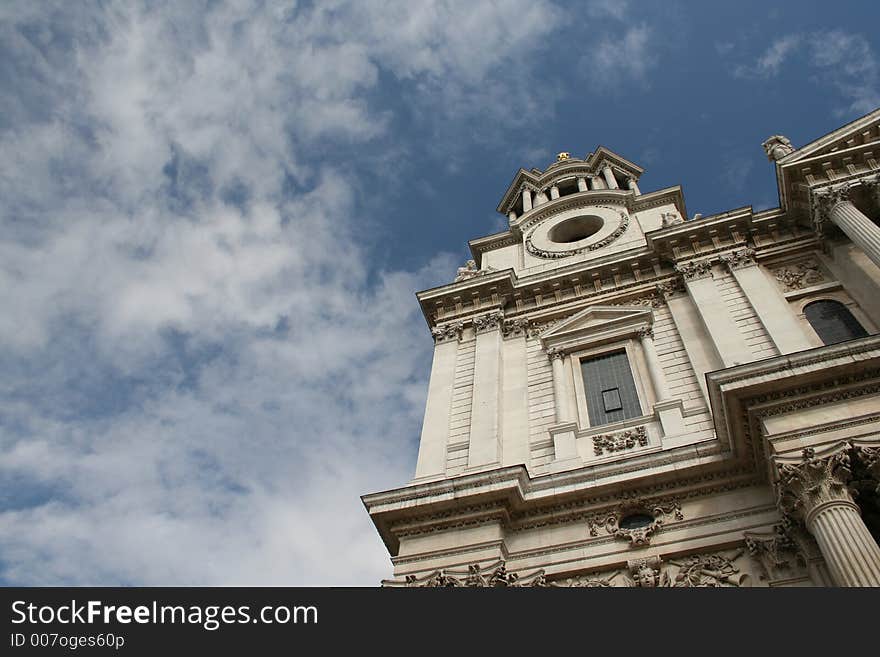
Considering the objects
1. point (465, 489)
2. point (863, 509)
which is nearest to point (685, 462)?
point (863, 509)

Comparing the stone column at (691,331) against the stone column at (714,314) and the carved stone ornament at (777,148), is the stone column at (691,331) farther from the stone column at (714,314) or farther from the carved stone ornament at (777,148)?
the carved stone ornament at (777,148)

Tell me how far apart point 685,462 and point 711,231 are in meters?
11.0

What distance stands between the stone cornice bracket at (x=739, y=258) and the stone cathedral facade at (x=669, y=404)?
2.7 inches

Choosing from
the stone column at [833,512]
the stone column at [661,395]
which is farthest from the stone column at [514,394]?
the stone column at [833,512]

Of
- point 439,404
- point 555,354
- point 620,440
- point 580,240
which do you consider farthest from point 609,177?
point 620,440

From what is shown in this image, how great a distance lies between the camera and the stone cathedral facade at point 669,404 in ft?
44.1

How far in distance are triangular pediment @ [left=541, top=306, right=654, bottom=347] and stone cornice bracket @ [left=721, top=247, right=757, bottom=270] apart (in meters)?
3.12

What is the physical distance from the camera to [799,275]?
22188mm

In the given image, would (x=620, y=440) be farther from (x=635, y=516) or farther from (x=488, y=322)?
(x=488, y=322)

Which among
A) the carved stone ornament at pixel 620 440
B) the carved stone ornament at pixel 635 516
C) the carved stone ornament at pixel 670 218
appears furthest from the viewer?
the carved stone ornament at pixel 670 218

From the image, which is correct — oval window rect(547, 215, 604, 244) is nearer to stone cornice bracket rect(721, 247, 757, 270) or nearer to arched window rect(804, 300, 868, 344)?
stone cornice bracket rect(721, 247, 757, 270)

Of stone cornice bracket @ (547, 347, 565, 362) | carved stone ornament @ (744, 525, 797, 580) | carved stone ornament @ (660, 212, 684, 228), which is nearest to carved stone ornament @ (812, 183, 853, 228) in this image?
carved stone ornament @ (660, 212, 684, 228)

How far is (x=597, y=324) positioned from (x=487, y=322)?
3703 mm
